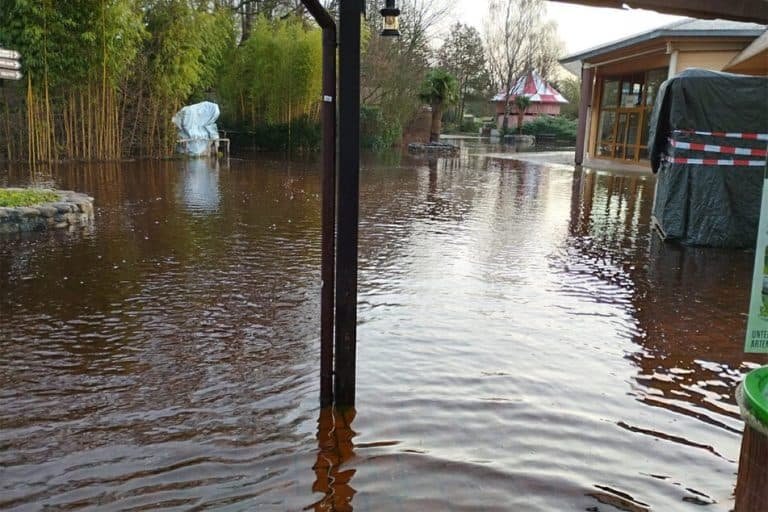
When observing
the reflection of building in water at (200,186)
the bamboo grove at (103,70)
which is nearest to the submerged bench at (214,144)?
the bamboo grove at (103,70)

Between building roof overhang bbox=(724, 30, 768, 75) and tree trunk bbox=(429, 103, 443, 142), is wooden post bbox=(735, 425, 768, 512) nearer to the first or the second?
building roof overhang bbox=(724, 30, 768, 75)

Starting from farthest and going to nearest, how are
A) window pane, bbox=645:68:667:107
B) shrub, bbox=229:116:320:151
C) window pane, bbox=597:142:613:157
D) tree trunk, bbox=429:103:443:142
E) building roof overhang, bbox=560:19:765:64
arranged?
1. tree trunk, bbox=429:103:443:142
2. shrub, bbox=229:116:320:151
3. window pane, bbox=597:142:613:157
4. window pane, bbox=645:68:667:107
5. building roof overhang, bbox=560:19:765:64

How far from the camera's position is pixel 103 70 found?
49.4ft

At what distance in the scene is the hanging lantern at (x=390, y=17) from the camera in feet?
11.3

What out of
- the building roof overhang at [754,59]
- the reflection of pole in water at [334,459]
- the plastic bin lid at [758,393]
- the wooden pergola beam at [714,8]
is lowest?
the reflection of pole in water at [334,459]

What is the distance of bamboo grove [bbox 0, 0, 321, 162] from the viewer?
45.6 feet

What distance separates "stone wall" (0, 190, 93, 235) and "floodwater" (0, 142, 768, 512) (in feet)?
1.07

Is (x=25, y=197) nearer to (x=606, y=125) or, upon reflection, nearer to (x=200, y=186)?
(x=200, y=186)

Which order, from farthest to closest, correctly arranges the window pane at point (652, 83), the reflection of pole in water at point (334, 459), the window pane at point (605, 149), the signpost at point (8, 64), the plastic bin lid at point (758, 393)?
the window pane at point (605, 149) → the window pane at point (652, 83) → the signpost at point (8, 64) → the reflection of pole in water at point (334, 459) → the plastic bin lid at point (758, 393)

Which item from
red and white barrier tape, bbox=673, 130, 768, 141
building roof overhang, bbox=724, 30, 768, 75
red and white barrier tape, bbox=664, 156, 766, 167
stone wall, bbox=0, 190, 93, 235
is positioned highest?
building roof overhang, bbox=724, 30, 768, 75

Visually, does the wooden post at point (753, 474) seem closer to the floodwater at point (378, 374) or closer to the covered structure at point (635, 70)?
the floodwater at point (378, 374)

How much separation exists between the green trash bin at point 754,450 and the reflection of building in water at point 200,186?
840cm

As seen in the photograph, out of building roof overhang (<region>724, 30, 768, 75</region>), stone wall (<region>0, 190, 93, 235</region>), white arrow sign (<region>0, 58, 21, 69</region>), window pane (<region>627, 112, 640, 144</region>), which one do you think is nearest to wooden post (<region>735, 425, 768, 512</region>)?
stone wall (<region>0, 190, 93, 235</region>)

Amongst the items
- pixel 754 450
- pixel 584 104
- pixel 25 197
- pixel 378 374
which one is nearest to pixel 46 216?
pixel 25 197
